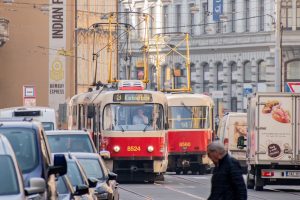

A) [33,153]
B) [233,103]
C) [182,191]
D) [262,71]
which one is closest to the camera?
[33,153]

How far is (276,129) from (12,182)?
73.8 feet

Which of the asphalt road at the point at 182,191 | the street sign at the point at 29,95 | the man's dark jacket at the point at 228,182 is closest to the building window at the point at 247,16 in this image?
the street sign at the point at 29,95

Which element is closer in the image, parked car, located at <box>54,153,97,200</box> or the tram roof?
parked car, located at <box>54,153,97,200</box>

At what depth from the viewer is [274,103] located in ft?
117

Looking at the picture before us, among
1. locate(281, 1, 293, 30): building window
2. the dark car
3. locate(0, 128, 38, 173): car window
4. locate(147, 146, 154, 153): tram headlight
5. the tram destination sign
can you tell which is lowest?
locate(147, 146, 154, 153): tram headlight

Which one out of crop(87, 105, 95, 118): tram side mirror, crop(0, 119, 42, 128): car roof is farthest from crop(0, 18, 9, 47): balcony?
crop(0, 119, 42, 128): car roof

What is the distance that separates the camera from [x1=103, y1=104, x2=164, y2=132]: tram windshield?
38.3 meters

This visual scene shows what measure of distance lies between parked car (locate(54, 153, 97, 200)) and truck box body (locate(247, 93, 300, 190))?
1543 cm

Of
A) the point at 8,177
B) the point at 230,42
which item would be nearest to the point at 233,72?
the point at 230,42

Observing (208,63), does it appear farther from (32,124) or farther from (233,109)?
(32,124)

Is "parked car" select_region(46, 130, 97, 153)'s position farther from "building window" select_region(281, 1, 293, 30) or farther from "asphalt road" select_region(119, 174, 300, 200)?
"building window" select_region(281, 1, 293, 30)

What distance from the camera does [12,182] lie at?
44.8 feet

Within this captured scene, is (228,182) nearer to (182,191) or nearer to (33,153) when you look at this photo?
(33,153)

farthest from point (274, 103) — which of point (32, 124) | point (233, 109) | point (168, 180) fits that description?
point (233, 109)
